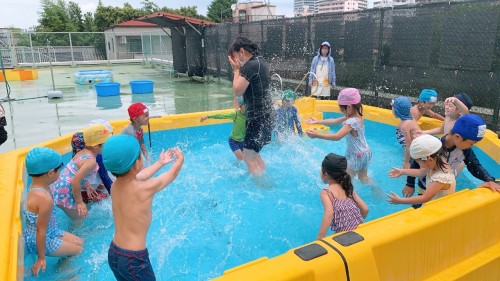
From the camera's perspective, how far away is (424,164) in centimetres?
276

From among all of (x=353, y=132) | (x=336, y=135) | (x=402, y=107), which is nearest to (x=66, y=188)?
(x=336, y=135)

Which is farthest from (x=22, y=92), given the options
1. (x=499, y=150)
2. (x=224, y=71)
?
(x=499, y=150)

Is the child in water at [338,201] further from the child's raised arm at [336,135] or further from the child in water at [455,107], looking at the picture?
the child in water at [455,107]

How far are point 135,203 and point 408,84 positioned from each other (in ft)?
23.7

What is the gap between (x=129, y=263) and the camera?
2.15 meters

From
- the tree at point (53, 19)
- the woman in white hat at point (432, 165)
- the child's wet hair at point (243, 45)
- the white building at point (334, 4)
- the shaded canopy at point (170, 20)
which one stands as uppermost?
the white building at point (334, 4)

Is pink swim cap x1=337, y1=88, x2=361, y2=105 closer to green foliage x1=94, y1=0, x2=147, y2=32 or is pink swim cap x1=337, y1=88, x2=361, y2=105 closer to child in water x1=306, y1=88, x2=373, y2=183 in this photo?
child in water x1=306, y1=88, x2=373, y2=183

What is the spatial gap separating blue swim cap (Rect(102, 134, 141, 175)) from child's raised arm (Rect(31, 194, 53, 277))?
1.09 metres

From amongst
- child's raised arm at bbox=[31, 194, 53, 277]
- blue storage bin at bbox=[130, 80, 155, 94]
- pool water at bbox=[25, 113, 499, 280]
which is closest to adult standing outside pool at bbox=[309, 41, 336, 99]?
pool water at bbox=[25, 113, 499, 280]

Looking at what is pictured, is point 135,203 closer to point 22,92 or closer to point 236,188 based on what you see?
point 236,188

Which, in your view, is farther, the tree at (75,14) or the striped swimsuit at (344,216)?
the tree at (75,14)

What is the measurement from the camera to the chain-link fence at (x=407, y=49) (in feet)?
21.4

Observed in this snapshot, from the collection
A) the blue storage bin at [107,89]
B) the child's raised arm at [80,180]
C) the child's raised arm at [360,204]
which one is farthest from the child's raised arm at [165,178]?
the blue storage bin at [107,89]

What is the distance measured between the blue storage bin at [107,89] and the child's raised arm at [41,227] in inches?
378
